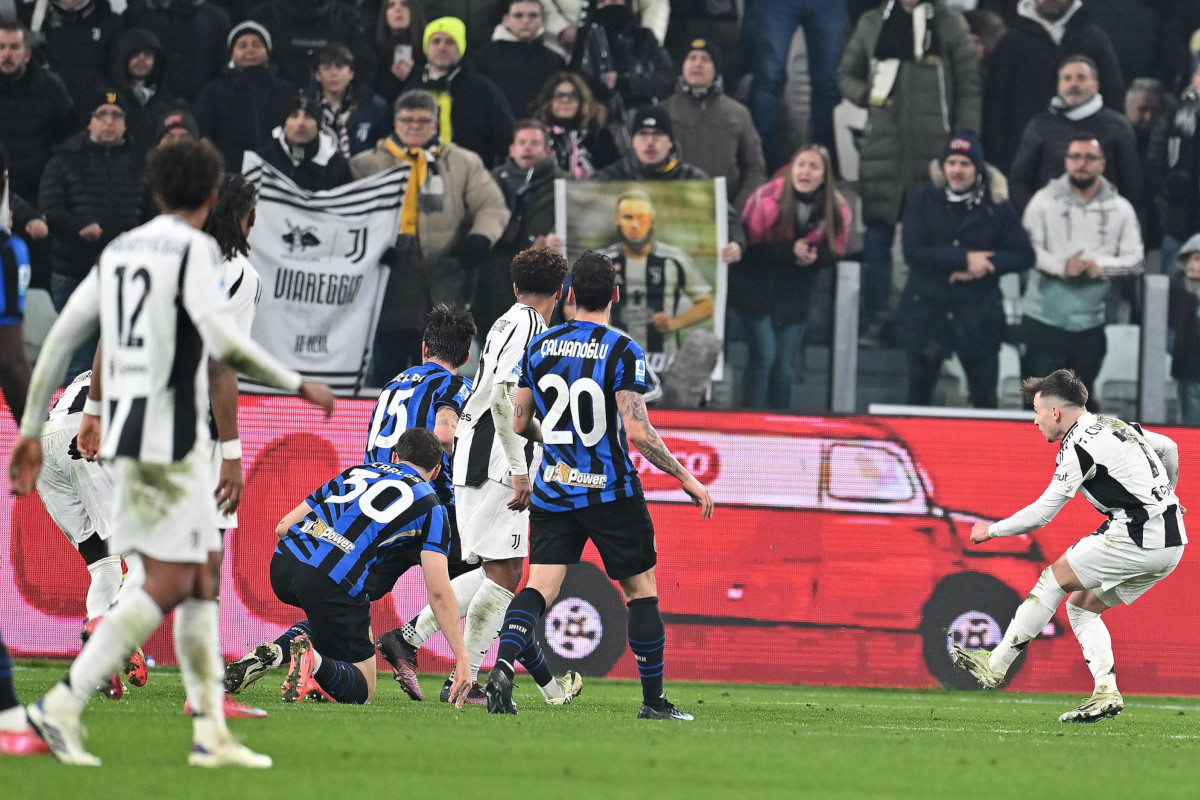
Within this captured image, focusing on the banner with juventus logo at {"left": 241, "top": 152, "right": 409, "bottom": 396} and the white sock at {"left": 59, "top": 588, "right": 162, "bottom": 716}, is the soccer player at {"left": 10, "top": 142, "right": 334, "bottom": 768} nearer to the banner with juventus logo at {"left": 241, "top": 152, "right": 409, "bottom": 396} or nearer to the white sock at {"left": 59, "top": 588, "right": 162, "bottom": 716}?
the white sock at {"left": 59, "top": 588, "right": 162, "bottom": 716}

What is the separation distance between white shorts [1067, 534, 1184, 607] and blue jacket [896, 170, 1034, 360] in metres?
4.18

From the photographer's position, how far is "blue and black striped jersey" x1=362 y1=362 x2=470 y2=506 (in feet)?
28.4

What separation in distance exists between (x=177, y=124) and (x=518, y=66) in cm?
306

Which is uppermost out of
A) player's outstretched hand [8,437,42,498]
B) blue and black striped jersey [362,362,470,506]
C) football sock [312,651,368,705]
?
blue and black striped jersey [362,362,470,506]

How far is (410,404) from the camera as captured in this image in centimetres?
870

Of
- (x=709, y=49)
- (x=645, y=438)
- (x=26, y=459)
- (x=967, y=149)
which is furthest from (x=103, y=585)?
(x=967, y=149)

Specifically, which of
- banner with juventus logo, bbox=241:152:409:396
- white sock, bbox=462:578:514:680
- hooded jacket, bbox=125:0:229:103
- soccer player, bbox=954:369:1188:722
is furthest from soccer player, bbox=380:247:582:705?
hooded jacket, bbox=125:0:229:103

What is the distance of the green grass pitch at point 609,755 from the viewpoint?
4.57 metres

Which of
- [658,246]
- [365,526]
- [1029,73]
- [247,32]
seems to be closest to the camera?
[365,526]

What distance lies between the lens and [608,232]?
510 inches

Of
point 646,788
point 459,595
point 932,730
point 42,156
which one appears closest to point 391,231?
point 42,156

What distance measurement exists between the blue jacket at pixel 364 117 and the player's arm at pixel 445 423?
17.0 ft

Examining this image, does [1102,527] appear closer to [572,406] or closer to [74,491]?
[572,406]

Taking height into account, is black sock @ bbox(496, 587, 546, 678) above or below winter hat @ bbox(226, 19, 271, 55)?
below
